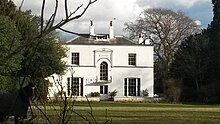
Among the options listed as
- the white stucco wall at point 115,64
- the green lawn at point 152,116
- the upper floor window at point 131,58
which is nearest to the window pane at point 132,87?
the white stucco wall at point 115,64

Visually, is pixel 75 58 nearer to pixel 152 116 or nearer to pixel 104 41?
pixel 104 41

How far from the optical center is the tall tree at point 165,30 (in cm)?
6688

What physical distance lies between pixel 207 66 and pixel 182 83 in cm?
332

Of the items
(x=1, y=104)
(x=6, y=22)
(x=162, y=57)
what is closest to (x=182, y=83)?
(x=162, y=57)

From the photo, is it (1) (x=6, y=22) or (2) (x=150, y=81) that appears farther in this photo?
(2) (x=150, y=81)

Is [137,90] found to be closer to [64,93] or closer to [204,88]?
[204,88]

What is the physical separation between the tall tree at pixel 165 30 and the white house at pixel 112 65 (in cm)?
696

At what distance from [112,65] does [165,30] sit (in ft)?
36.4

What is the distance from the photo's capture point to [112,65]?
5931 cm

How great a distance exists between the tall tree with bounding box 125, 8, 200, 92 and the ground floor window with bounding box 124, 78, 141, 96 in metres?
7.59

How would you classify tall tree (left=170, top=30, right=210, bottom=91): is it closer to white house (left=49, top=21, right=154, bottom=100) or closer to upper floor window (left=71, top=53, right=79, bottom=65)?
white house (left=49, top=21, right=154, bottom=100)

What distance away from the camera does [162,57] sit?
6812 centimetres

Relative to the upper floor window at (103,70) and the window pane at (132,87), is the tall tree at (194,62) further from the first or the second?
the upper floor window at (103,70)

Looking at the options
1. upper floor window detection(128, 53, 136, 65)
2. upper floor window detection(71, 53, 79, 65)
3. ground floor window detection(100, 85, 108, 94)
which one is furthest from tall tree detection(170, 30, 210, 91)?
upper floor window detection(71, 53, 79, 65)
